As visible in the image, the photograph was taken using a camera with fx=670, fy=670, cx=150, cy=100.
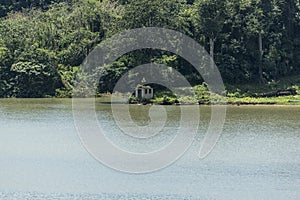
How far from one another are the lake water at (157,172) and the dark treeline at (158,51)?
556 inches

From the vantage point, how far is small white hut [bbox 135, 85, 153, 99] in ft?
143

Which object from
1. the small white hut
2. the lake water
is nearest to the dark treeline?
the small white hut

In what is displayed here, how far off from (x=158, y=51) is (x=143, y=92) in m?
4.00

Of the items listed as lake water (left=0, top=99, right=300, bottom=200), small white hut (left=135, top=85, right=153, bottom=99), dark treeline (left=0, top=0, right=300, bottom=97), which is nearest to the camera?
lake water (left=0, top=99, right=300, bottom=200)

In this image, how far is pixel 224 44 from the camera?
160ft

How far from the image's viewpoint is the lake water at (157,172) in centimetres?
1792

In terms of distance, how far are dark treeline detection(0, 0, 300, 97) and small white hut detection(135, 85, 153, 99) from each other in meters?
2.42

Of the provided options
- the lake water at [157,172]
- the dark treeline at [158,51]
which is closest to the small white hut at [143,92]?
the dark treeline at [158,51]

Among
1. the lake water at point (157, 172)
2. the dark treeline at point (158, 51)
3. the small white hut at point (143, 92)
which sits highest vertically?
the dark treeline at point (158, 51)

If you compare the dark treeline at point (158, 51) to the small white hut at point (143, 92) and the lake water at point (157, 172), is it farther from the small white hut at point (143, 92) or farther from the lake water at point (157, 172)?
the lake water at point (157, 172)

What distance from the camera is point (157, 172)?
67.4ft

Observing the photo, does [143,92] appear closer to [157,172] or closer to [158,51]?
[158,51]

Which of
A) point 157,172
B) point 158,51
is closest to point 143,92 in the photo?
point 158,51

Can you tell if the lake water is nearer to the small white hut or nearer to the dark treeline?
the small white hut
